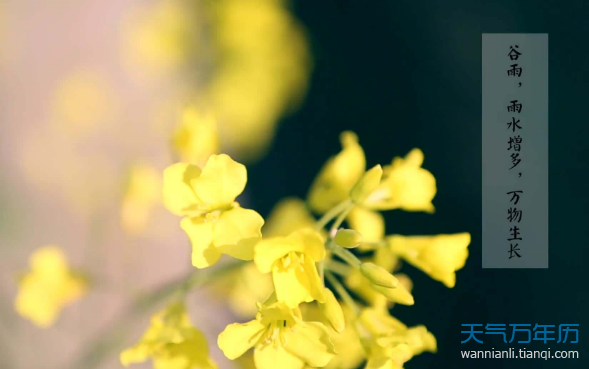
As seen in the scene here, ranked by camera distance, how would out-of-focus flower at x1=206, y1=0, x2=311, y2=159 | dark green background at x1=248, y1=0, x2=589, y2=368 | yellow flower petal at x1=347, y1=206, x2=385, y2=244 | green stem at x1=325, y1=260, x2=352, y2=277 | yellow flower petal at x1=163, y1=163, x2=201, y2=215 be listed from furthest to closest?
1. out-of-focus flower at x1=206, y1=0, x2=311, y2=159
2. dark green background at x1=248, y1=0, x2=589, y2=368
3. yellow flower petal at x1=347, y1=206, x2=385, y2=244
4. green stem at x1=325, y1=260, x2=352, y2=277
5. yellow flower petal at x1=163, y1=163, x2=201, y2=215

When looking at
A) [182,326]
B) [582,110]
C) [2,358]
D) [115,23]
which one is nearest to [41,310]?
[2,358]

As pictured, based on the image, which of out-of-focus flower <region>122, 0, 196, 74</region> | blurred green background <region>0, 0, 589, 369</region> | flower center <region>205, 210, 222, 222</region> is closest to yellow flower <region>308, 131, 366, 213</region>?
flower center <region>205, 210, 222, 222</region>

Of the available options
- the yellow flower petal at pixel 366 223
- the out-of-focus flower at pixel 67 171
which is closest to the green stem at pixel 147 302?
the yellow flower petal at pixel 366 223

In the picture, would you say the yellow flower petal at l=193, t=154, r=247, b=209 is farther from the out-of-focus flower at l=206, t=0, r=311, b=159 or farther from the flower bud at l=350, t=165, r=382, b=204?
the out-of-focus flower at l=206, t=0, r=311, b=159

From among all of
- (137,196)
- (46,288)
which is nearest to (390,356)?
(137,196)

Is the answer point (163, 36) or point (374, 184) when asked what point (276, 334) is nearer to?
point (374, 184)

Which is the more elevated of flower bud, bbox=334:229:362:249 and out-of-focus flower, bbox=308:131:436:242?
out-of-focus flower, bbox=308:131:436:242

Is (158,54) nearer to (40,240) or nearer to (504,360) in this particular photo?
(40,240)
